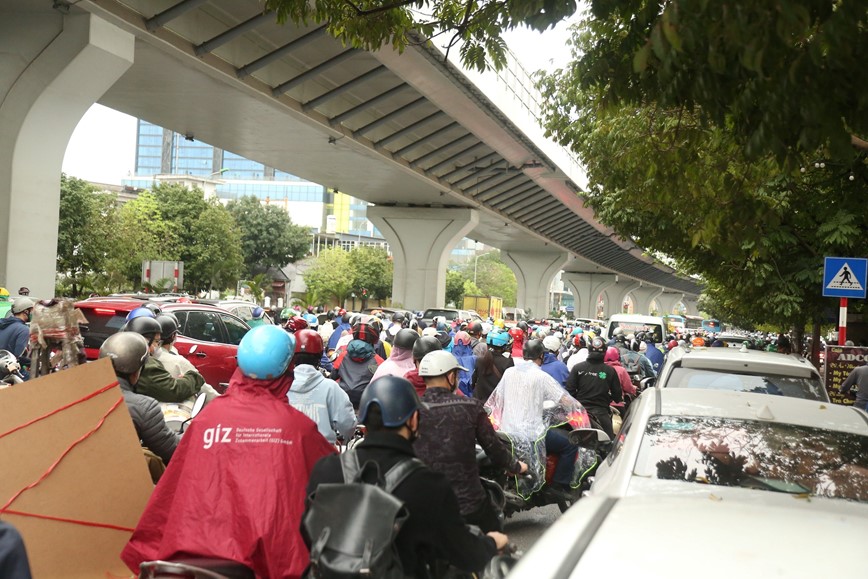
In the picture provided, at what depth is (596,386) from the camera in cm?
1034

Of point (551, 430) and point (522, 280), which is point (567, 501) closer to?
point (551, 430)

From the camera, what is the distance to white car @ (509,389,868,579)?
2.34m

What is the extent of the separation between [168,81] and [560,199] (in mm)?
25954

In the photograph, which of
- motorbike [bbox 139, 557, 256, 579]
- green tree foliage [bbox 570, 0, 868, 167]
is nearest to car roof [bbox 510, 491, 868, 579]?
motorbike [bbox 139, 557, 256, 579]

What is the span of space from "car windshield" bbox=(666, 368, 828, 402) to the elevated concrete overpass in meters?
12.7

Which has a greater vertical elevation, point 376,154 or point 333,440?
point 376,154

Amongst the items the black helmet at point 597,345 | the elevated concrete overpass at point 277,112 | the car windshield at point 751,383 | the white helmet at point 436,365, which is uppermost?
the elevated concrete overpass at point 277,112

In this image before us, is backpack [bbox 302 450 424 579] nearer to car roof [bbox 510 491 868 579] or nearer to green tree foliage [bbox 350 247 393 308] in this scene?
car roof [bbox 510 491 868 579]

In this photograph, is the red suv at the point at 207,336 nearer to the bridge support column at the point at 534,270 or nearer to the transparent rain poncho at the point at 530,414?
the transparent rain poncho at the point at 530,414

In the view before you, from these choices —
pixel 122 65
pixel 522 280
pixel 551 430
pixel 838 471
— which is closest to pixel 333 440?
pixel 551 430

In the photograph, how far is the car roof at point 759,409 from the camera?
4.72m

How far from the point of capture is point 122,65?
58.6 ft

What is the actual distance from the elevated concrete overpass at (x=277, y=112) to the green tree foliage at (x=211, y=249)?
694 inches

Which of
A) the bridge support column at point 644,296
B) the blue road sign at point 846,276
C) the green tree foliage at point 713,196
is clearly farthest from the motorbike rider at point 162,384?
the bridge support column at point 644,296
